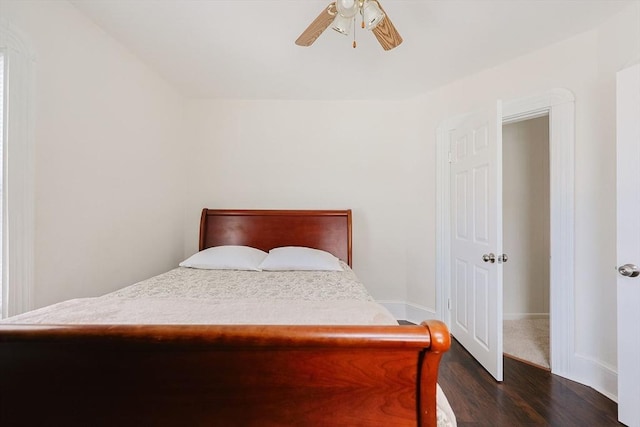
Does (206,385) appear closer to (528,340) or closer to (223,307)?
(223,307)

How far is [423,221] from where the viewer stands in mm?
2895

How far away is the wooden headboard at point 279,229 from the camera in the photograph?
288cm

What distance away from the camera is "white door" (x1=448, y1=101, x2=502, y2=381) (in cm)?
194

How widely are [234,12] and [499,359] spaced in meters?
2.94

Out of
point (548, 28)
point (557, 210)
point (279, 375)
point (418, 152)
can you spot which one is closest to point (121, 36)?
point (279, 375)

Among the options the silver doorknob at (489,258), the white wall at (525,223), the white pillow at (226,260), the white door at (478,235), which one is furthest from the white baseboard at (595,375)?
the white pillow at (226,260)

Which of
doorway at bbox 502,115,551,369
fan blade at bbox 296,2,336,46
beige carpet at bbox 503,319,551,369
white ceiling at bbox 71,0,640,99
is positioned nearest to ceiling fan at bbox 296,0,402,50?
fan blade at bbox 296,2,336,46

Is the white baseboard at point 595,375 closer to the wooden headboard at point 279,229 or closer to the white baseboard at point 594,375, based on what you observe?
the white baseboard at point 594,375

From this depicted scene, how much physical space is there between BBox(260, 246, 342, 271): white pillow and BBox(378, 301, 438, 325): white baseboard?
1.03 metres

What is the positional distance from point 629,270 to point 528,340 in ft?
4.67

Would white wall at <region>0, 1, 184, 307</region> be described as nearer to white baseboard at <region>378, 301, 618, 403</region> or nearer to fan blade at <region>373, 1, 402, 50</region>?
fan blade at <region>373, 1, 402, 50</region>

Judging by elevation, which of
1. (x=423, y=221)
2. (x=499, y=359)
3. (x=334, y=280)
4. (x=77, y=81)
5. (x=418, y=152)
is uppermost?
(x=77, y=81)

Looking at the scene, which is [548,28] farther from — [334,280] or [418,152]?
[334,280]

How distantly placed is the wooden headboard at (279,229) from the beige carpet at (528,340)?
5.64ft
